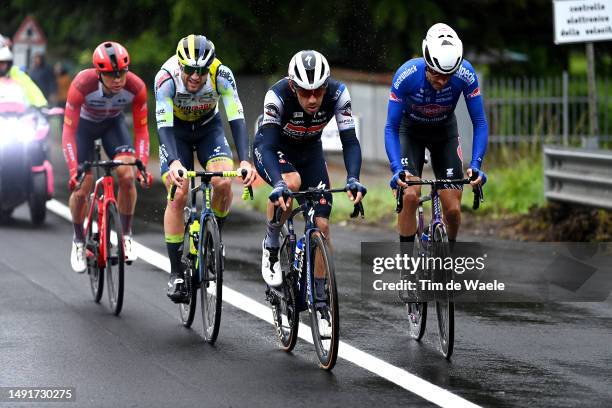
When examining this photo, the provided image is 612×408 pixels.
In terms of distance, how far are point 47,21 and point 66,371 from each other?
20846mm

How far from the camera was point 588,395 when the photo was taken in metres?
7.77

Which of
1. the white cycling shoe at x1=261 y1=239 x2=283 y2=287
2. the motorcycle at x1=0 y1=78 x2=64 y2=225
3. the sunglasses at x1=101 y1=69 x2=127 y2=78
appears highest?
the sunglasses at x1=101 y1=69 x2=127 y2=78

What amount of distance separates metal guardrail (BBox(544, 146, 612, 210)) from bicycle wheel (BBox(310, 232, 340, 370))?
5.86 meters

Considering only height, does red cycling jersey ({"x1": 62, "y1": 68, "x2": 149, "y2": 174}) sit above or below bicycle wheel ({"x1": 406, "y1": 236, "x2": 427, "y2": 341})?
above

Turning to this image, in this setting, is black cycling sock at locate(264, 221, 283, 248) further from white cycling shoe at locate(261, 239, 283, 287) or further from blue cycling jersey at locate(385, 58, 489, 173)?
blue cycling jersey at locate(385, 58, 489, 173)

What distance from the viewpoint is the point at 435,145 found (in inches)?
389

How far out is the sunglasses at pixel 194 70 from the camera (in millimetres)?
9570

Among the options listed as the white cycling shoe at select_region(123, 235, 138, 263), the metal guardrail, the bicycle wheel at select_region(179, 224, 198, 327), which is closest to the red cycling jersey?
the white cycling shoe at select_region(123, 235, 138, 263)

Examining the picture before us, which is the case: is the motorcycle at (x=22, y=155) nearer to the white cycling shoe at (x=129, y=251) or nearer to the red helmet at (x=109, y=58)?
the red helmet at (x=109, y=58)

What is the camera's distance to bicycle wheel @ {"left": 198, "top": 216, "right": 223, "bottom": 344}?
9.14 m

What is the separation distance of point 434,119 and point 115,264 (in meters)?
2.87

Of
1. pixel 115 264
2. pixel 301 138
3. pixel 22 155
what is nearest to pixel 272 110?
pixel 301 138

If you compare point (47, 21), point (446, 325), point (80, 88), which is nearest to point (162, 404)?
point (446, 325)

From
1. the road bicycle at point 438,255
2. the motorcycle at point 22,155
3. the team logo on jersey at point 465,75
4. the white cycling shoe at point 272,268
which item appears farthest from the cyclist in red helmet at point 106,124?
the motorcycle at point 22,155
